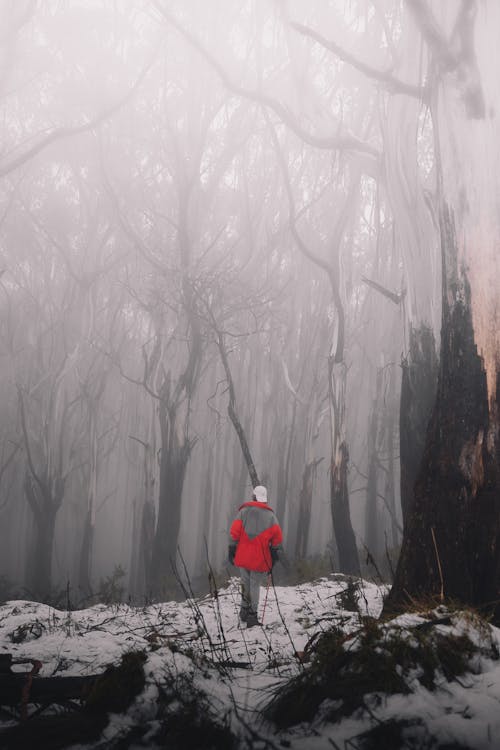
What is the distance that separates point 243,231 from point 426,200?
7.87 metres

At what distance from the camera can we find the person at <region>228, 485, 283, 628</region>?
5.11 metres

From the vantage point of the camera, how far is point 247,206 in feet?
40.3

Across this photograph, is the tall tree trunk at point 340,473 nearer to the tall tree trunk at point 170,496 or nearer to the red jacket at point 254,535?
the tall tree trunk at point 170,496

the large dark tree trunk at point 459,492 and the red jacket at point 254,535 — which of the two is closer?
the large dark tree trunk at point 459,492

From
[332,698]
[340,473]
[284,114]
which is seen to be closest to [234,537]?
[332,698]

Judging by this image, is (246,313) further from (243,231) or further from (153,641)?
(153,641)

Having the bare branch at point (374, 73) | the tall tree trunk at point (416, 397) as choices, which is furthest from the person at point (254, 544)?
the bare branch at point (374, 73)

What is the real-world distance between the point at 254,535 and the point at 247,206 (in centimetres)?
940

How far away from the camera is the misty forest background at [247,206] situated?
16.5 ft

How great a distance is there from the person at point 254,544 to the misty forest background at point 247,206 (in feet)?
5.23

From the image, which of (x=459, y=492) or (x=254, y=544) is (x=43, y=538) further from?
(x=459, y=492)

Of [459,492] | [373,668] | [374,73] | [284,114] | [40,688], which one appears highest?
[284,114]

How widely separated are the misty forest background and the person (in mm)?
1595

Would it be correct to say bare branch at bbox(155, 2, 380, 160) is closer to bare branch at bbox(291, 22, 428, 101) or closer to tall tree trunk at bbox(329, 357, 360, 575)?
bare branch at bbox(291, 22, 428, 101)
